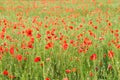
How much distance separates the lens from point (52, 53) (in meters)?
4.32

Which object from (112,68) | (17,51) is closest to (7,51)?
(17,51)

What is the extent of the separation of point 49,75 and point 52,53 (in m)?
0.68

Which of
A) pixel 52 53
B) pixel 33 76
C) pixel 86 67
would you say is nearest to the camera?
pixel 33 76

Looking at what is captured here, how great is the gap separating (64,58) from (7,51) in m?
0.85

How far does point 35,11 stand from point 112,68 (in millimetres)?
9214

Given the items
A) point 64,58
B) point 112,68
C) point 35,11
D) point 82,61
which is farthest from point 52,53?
point 35,11

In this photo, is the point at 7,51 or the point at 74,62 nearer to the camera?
the point at 74,62

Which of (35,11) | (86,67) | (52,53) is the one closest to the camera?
(86,67)

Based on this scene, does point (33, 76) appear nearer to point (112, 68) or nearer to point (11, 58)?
point (11, 58)

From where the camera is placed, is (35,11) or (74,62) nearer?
(74,62)

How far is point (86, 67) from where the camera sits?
154 inches

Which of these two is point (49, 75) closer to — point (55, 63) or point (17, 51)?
point (55, 63)

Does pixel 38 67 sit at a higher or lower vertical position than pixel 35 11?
higher

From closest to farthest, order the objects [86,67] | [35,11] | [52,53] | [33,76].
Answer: [33,76] < [86,67] < [52,53] < [35,11]
